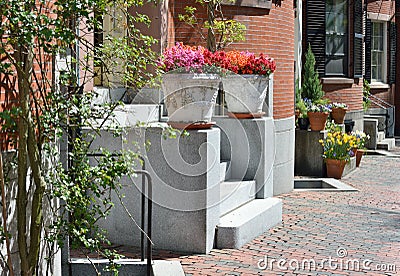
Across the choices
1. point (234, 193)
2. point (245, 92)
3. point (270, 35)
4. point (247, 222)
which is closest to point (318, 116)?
point (270, 35)

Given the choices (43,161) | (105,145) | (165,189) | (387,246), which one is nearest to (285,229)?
(387,246)

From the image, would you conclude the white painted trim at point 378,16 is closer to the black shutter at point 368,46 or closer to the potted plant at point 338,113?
the black shutter at point 368,46

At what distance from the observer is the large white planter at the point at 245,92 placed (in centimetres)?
1032

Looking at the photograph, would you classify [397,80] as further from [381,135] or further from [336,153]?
[336,153]

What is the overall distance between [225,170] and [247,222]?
140cm

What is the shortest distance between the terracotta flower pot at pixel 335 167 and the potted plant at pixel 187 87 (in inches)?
262

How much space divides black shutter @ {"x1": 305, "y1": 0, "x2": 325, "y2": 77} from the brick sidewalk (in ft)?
19.0

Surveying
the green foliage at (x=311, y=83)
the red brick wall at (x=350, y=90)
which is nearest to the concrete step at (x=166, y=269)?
the green foliage at (x=311, y=83)

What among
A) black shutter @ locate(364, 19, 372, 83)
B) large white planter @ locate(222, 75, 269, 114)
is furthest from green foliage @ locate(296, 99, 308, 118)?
black shutter @ locate(364, 19, 372, 83)

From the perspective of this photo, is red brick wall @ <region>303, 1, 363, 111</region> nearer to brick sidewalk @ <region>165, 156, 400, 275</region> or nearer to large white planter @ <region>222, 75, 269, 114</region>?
brick sidewalk @ <region>165, 156, 400, 275</region>

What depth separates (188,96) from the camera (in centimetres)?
841

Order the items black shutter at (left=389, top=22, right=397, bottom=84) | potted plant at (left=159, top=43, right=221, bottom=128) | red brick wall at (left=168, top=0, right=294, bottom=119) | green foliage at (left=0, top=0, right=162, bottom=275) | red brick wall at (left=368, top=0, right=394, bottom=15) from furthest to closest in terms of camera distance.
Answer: black shutter at (left=389, top=22, right=397, bottom=84), red brick wall at (left=368, top=0, right=394, bottom=15), red brick wall at (left=168, top=0, right=294, bottom=119), potted plant at (left=159, top=43, right=221, bottom=128), green foliage at (left=0, top=0, right=162, bottom=275)

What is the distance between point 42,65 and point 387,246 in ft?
15.9

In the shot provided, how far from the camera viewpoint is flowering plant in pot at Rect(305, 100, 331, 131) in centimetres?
1491
